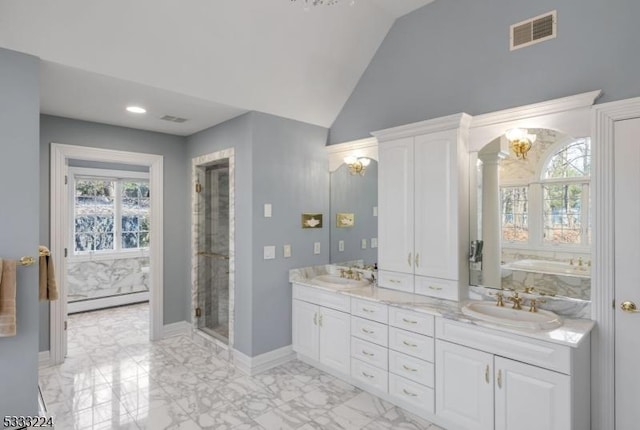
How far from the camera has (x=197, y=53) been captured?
106 inches

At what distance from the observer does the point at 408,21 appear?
3.24 meters

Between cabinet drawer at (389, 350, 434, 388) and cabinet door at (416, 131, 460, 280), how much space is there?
2.21 ft

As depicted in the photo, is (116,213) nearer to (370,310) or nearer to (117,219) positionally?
(117,219)

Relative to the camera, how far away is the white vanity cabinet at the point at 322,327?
10.3ft

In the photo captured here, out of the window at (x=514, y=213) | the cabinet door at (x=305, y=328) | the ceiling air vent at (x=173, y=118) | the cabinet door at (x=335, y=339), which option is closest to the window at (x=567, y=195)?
the window at (x=514, y=213)

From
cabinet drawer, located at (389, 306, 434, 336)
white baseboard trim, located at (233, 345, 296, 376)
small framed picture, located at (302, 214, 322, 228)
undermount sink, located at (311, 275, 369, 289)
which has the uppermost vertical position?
small framed picture, located at (302, 214, 322, 228)

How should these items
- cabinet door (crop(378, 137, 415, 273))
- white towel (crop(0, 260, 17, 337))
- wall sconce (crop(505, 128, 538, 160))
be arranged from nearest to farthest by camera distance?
white towel (crop(0, 260, 17, 337)) < wall sconce (crop(505, 128, 538, 160)) < cabinet door (crop(378, 137, 415, 273))

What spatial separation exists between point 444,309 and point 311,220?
5.89 ft

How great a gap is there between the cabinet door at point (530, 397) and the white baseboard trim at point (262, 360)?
210 cm

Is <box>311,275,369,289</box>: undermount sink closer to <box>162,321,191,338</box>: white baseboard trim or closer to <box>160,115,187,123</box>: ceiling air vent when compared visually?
<box>162,321,191,338</box>: white baseboard trim

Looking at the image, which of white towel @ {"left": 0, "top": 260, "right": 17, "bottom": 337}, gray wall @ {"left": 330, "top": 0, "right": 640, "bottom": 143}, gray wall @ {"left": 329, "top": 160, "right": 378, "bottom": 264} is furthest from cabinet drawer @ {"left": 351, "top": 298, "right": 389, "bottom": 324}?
white towel @ {"left": 0, "top": 260, "right": 17, "bottom": 337}

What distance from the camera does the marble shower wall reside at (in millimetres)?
5508

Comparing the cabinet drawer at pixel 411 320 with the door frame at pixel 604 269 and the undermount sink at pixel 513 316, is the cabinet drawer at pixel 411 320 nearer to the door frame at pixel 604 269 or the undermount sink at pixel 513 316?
the undermount sink at pixel 513 316

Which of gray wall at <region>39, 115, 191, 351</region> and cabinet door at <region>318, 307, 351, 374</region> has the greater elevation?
gray wall at <region>39, 115, 191, 351</region>
